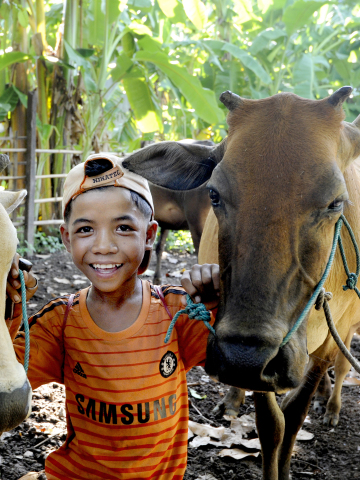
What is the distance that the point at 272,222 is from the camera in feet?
6.37

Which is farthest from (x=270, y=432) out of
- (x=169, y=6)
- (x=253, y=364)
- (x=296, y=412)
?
(x=169, y=6)

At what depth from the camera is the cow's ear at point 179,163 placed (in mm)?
2568

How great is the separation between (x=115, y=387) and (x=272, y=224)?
0.95m

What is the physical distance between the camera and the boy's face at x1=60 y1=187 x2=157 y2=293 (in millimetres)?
2055

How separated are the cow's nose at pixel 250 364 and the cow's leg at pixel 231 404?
7.84 ft

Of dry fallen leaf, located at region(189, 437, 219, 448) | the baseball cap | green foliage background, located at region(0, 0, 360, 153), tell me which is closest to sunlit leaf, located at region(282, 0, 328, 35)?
green foliage background, located at region(0, 0, 360, 153)

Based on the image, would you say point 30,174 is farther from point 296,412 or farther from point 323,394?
point 296,412

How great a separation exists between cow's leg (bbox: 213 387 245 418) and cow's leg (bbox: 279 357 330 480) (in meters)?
0.82

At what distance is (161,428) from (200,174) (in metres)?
1.36

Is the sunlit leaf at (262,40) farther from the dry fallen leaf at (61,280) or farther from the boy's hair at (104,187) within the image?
the boy's hair at (104,187)

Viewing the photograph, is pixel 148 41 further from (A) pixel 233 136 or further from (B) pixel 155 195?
(A) pixel 233 136

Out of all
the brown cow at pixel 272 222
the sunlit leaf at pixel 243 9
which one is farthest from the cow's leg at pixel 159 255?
the sunlit leaf at pixel 243 9

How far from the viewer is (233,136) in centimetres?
230

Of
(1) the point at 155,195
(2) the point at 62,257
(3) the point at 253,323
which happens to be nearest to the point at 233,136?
(3) the point at 253,323
